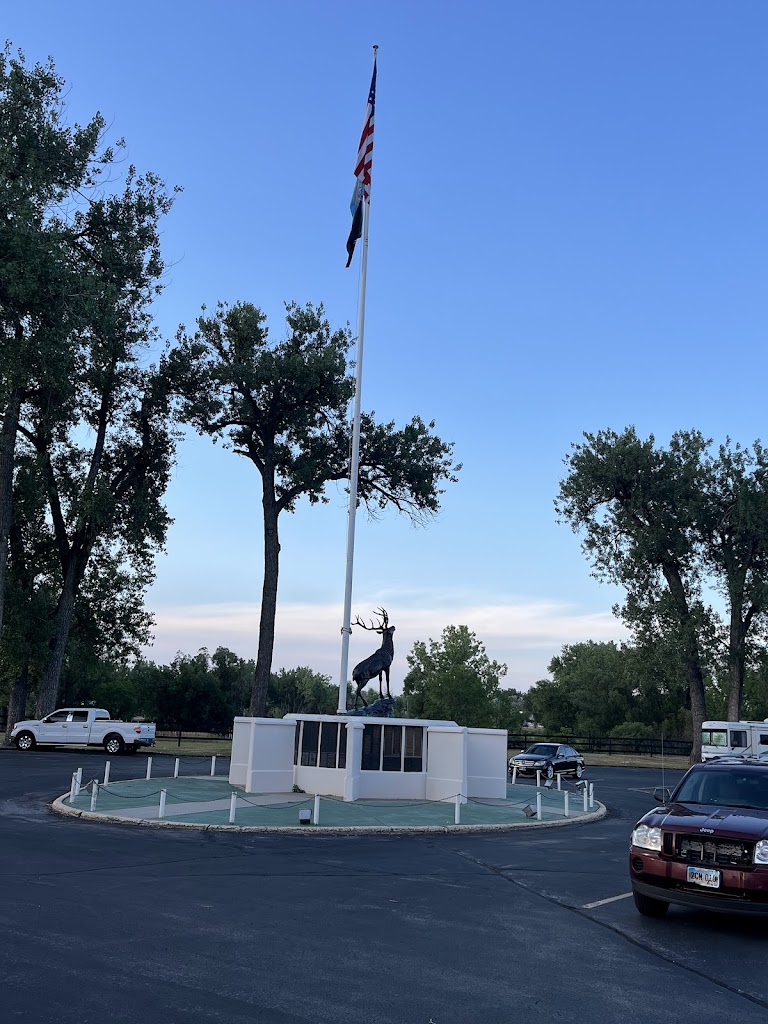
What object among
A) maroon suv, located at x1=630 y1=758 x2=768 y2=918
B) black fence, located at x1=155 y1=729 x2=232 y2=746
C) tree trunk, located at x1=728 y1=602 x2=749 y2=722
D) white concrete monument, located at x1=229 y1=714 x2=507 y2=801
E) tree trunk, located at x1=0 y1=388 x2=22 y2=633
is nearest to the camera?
maroon suv, located at x1=630 y1=758 x2=768 y2=918

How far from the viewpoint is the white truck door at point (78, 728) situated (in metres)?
37.5

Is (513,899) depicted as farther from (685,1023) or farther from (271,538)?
(271,538)

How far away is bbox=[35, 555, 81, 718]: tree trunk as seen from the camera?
136 ft

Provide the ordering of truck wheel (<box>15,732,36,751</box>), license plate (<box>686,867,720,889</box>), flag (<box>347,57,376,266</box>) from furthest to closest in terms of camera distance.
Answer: truck wheel (<box>15,732,36,751</box>) → flag (<box>347,57,376,266</box>) → license plate (<box>686,867,720,889</box>)

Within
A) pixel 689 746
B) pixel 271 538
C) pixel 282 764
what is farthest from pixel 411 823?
pixel 689 746

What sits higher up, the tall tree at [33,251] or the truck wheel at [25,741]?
the tall tree at [33,251]

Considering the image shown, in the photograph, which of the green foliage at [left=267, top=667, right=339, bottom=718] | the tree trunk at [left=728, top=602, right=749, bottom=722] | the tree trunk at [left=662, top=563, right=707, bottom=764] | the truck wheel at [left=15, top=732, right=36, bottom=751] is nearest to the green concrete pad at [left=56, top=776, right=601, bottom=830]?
the truck wheel at [left=15, top=732, right=36, bottom=751]

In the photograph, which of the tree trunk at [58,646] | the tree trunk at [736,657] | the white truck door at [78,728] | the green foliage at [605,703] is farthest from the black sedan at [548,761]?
the green foliage at [605,703]

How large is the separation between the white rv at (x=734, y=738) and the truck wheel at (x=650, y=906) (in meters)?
34.5

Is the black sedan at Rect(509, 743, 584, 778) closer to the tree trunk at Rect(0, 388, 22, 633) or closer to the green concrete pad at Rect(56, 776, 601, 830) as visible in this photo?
the green concrete pad at Rect(56, 776, 601, 830)

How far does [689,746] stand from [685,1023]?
62.3 m

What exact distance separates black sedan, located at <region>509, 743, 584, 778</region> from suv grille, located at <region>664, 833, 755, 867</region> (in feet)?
80.5

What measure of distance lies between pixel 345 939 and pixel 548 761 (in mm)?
27451

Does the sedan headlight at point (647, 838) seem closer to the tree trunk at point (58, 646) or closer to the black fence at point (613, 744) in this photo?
the tree trunk at point (58, 646)
